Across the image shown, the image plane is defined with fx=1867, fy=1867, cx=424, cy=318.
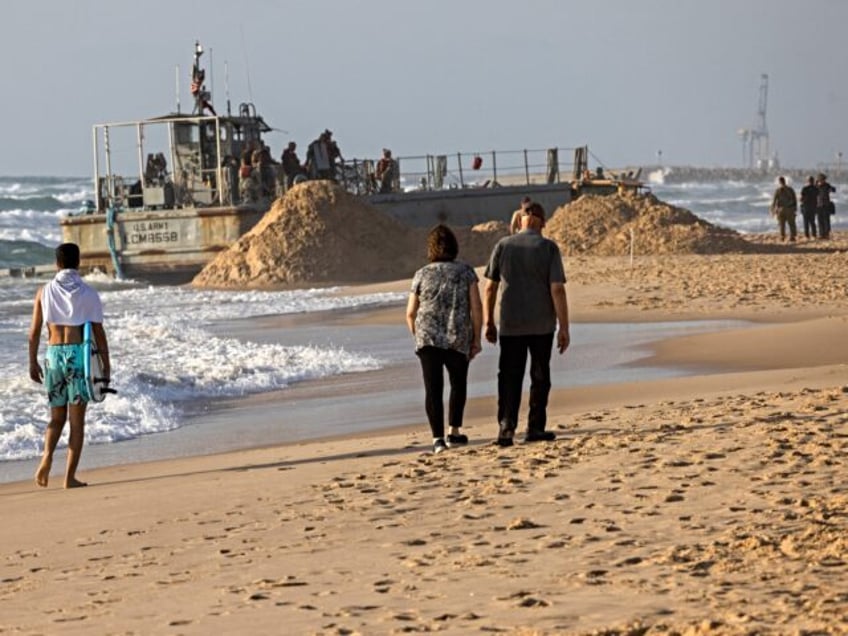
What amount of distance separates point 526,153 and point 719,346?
23.9 meters

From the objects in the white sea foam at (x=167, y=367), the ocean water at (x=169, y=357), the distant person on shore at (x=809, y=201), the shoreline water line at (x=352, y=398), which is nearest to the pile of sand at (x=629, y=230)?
the distant person on shore at (x=809, y=201)

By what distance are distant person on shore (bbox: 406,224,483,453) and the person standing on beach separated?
12cm

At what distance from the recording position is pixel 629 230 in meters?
34.0

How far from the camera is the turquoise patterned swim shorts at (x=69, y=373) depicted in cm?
1045

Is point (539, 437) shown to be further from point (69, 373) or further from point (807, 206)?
point (807, 206)

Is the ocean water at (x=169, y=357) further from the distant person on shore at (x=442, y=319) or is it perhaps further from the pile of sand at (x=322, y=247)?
the distant person on shore at (x=442, y=319)

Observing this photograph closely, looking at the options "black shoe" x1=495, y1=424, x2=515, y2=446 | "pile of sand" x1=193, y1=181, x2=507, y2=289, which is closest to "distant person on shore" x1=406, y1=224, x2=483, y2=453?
"black shoe" x1=495, y1=424, x2=515, y2=446

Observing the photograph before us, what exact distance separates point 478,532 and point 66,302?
387 centimetres

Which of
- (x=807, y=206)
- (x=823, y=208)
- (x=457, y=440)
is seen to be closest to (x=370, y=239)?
(x=807, y=206)

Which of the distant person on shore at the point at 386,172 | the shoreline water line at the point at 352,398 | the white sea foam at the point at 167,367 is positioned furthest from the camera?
the distant person on shore at the point at 386,172

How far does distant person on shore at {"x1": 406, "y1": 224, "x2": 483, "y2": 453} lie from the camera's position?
1041cm

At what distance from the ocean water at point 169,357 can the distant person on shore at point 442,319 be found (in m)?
3.56

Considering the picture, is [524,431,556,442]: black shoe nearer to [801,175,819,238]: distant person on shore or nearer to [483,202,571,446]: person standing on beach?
[483,202,571,446]: person standing on beach

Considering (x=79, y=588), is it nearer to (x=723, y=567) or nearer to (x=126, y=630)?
(x=126, y=630)
